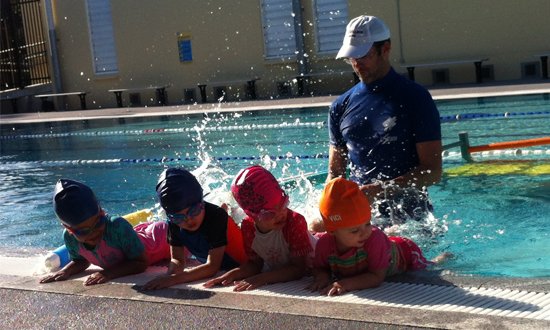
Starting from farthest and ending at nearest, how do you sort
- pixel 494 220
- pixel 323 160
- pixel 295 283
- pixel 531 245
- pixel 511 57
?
pixel 511 57 → pixel 323 160 → pixel 494 220 → pixel 531 245 → pixel 295 283

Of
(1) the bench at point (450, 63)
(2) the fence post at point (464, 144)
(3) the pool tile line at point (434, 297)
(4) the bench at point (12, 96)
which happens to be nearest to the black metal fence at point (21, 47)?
(4) the bench at point (12, 96)

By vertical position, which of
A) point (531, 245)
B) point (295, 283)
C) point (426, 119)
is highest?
point (426, 119)

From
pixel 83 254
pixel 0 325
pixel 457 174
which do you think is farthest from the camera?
pixel 457 174

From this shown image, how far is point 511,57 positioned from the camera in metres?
17.2

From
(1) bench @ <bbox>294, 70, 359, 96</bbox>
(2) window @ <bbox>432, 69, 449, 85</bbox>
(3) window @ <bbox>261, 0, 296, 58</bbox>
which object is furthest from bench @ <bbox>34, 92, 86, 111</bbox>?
(2) window @ <bbox>432, 69, 449, 85</bbox>

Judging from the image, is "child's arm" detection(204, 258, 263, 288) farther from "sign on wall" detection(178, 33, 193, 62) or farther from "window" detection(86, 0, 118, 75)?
"window" detection(86, 0, 118, 75)

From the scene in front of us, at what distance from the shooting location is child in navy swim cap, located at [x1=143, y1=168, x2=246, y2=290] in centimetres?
395

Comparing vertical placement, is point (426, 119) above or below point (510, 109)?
above

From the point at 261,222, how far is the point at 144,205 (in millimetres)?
4657

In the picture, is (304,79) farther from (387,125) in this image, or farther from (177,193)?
(177,193)

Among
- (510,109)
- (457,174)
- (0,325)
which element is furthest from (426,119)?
(510,109)

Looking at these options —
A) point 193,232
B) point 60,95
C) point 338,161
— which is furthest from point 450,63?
point 193,232

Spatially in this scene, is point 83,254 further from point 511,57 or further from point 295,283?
point 511,57

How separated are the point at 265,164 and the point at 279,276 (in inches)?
249
